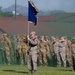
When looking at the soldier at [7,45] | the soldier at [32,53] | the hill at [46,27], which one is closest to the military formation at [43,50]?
the soldier at [7,45]

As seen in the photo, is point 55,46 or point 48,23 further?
point 48,23

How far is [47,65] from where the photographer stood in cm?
2966

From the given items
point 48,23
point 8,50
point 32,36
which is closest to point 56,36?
point 48,23

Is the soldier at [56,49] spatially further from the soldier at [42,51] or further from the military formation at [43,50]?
the soldier at [42,51]

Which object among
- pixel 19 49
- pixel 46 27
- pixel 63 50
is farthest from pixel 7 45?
pixel 63 50

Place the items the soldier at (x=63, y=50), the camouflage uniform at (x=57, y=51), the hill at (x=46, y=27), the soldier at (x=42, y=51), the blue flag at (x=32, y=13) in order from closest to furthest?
the blue flag at (x=32, y=13) → the soldier at (x=63, y=50) → the camouflage uniform at (x=57, y=51) → the soldier at (x=42, y=51) → the hill at (x=46, y=27)

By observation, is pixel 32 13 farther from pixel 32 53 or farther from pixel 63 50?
pixel 63 50

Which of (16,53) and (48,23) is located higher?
(48,23)

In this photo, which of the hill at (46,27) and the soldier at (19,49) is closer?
the soldier at (19,49)

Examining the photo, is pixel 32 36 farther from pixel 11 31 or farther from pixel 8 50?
pixel 11 31

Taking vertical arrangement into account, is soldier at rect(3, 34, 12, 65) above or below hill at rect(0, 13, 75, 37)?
below

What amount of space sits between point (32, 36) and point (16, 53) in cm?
1036

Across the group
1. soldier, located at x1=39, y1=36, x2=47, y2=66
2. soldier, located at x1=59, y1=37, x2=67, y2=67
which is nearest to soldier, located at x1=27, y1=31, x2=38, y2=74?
soldier, located at x1=59, y1=37, x2=67, y2=67

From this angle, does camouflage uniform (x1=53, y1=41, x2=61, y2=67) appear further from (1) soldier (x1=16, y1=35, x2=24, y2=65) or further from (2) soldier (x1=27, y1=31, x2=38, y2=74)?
(2) soldier (x1=27, y1=31, x2=38, y2=74)
